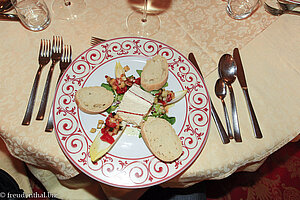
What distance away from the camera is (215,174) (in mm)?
869

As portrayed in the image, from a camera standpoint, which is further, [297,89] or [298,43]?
[298,43]

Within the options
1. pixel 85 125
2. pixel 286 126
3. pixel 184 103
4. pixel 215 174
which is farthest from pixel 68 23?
pixel 286 126

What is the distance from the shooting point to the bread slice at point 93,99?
34.6 inches

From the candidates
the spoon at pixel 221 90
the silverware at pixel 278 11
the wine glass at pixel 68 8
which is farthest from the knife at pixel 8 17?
the silverware at pixel 278 11

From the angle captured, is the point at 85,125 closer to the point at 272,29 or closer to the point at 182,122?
the point at 182,122

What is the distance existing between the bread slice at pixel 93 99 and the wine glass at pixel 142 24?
0.39 m

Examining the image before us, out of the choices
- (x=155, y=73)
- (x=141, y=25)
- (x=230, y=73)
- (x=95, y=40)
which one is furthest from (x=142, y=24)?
(x=230, y=73)

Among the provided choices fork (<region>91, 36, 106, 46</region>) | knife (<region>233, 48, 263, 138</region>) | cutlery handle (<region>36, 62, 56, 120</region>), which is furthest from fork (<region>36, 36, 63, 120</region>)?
knife (<region>233, 48, 263, 138</region>)

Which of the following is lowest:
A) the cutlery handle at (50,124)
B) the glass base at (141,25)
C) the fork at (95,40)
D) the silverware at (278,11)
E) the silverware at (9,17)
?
the cutlery handle at (50,124)

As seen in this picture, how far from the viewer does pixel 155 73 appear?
0.95m

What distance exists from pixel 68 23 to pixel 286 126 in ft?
3.35

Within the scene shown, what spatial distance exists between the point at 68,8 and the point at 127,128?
69 centimetres

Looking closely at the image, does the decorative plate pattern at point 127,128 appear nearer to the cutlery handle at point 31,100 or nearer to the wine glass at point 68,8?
the cutlery handle at point 31,100

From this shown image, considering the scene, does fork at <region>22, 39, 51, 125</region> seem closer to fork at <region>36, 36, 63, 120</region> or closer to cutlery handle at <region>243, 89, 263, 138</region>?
fork at <region>36, 36, 63, 120</region>
